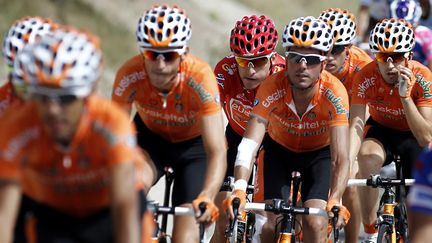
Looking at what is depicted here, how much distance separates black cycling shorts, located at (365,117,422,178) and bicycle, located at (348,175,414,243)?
32 centimetres

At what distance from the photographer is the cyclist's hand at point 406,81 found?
32.1 feet

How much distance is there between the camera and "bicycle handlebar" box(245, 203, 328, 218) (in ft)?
26.7

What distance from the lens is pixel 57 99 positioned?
551cm

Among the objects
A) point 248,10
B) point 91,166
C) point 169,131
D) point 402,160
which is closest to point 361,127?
point 402,160

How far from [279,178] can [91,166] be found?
3.58 metres

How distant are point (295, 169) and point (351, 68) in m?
2.63

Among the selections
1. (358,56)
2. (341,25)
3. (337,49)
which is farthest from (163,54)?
(358,56)

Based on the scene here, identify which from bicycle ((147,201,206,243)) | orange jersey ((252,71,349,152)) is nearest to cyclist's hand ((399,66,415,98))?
orange jersey ((252,71,349,152))

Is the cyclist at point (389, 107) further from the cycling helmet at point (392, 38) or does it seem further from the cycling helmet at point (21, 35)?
the cycling helmet at point (21, 35)

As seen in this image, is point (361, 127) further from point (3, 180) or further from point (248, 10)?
point (248, 10)

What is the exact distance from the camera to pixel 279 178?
9141 millimetres

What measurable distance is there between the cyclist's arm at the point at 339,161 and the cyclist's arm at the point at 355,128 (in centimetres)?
99

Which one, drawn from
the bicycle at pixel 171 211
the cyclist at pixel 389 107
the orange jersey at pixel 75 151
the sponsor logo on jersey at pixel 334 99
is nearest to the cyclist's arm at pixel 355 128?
the cyclist at pixel 389 107

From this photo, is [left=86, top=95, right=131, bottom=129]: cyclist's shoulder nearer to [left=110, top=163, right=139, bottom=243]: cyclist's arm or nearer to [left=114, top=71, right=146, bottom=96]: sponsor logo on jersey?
[left=110, top=163, right=139, bottom=243]: cyclist's arm
